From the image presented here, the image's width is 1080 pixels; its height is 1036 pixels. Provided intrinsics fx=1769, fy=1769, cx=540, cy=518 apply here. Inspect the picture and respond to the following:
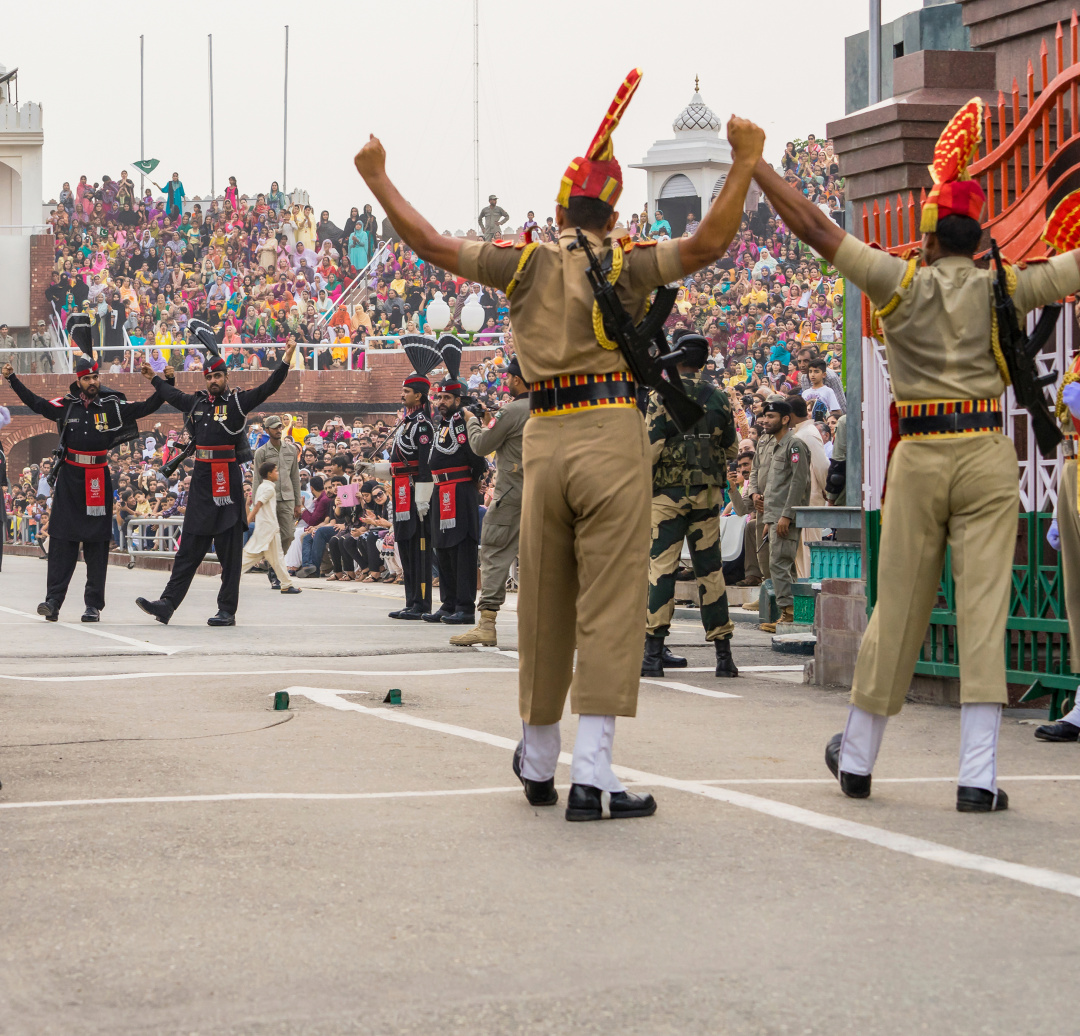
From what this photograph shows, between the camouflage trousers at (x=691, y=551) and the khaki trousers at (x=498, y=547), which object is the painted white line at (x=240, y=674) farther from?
the khaki trousers at (x=498, y=547)

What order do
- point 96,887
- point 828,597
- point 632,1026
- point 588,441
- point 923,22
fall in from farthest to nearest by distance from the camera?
point 923,22, point 828,597, point 588,441, point 96,887, point 632,1026

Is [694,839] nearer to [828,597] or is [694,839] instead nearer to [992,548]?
[992,548]

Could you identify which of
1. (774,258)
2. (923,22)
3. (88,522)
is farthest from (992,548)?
(774,258)

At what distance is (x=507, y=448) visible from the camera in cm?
Answer: 1188

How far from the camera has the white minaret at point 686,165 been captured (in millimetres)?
47156

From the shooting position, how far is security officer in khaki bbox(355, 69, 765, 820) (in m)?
5.18

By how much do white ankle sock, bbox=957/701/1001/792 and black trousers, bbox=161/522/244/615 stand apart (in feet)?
29.4

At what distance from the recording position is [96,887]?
4.20 metres

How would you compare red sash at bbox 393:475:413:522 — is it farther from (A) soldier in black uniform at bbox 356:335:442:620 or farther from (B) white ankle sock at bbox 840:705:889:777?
(B) white ankle sock at bbox 840:705:889:777

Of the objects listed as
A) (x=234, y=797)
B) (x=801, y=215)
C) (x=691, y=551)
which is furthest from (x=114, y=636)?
(x=801, y=215)

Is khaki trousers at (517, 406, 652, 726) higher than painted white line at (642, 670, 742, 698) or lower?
higher

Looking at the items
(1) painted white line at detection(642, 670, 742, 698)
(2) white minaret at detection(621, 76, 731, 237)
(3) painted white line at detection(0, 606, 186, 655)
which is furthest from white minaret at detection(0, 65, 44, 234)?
(1) painted white line at detection(642, 670, 742, 698)

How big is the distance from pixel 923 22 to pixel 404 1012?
913 centimetres

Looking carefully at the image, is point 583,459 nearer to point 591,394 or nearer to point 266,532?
point 591,394
